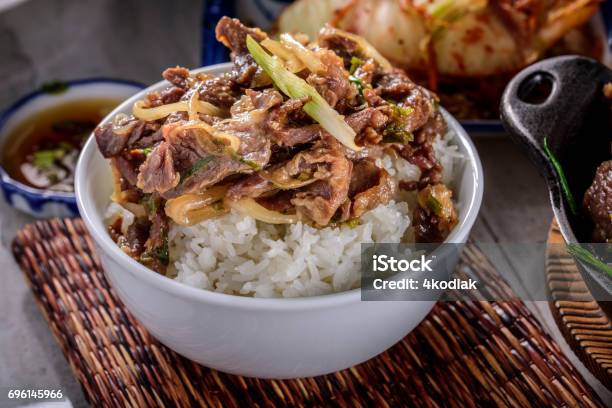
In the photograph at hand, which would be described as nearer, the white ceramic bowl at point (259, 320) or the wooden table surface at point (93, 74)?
the white ceramic bowl at point (259, 320)

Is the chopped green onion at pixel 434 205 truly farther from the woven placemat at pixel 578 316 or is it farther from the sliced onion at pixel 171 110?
the sliced onion at pixel 171 110

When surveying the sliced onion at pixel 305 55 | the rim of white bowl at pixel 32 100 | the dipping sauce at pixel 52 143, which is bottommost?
the dipping sauce at pixel 52 143

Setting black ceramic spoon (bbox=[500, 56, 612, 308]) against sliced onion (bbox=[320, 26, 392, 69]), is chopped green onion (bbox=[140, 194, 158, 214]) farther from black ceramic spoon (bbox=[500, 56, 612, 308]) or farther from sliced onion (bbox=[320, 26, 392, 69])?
black ceramic spoon (bbox=[500, 56, 612, 308])

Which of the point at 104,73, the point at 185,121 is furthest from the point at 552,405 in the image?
the point at 104,73

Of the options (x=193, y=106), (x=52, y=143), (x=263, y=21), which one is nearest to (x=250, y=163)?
(x=193, y=106)

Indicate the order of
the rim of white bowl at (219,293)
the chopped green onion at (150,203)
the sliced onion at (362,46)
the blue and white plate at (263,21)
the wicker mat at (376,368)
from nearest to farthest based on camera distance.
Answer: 1. the rim of white bowl at (219,293)
2. the chopped green onion at (150,203)
3. the wicker mat at (376,368)
4. the sliced onion at (362,46)
5. the blue and white plate at (263,21)

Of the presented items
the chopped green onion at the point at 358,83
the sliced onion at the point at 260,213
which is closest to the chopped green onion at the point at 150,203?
the sliced onion at the point at 260,213
